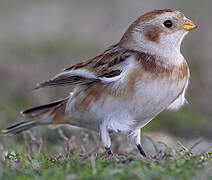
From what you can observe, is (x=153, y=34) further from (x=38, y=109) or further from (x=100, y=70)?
(x=38, y=109)

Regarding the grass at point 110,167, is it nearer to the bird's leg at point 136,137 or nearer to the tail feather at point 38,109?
the bird's leg at point 136,137

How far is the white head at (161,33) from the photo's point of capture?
5500mm

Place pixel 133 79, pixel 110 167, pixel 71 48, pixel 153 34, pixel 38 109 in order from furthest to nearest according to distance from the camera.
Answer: pixel 71 48, pixel 38 109, pixel 153 34, pixel 133 79, pixel 110 167

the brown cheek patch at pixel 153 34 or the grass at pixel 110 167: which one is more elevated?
the brown cheek patch at pixel 153 34

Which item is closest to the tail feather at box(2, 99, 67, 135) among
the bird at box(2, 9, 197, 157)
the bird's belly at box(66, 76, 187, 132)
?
the bird at box(2, 9, 197, 157)

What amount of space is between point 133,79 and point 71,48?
5.59 m

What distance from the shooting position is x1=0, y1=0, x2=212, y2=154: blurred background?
8.19 meters

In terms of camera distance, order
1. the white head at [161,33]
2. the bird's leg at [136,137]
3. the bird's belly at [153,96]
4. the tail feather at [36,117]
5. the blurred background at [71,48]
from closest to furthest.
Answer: the bird's belly at [153,96]
the white head at [161,33]
the bird's leg at [136,137]
the tail feather at [36,117]
the blurred background at [71,48]

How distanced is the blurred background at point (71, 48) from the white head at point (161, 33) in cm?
125

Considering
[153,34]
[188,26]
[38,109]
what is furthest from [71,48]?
[188,26]

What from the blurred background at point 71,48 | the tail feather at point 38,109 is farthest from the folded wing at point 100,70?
the blurred background at point 71,48

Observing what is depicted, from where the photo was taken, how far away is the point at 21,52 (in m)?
10.7

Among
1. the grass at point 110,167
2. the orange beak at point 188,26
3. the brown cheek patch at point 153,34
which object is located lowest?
the grass at point 110,167

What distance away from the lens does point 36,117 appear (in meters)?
6.49
